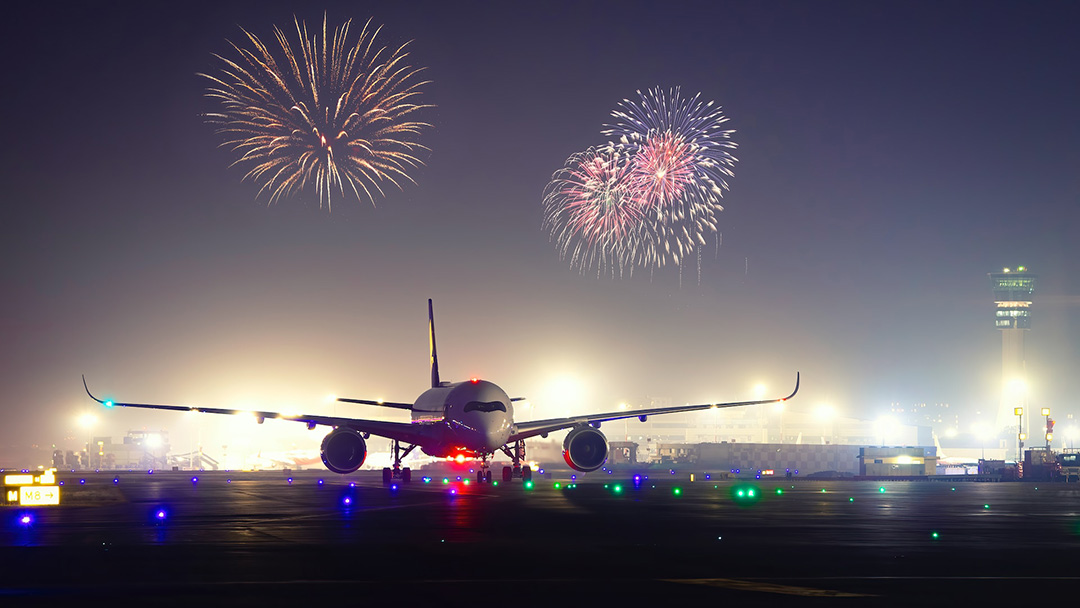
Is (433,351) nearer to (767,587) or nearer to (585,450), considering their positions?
(585,450)

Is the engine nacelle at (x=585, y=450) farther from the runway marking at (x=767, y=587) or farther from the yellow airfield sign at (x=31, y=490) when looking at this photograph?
the runway marking at (x=767, y=587)

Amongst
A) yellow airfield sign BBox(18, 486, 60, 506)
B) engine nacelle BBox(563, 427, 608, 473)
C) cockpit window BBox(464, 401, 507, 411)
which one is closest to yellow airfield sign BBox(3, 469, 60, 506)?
yellow airfield sign BBox(18, 486, 60, 506)

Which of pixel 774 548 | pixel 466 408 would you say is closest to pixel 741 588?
pixel 774 548

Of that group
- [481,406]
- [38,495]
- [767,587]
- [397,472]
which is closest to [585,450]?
[481,406]

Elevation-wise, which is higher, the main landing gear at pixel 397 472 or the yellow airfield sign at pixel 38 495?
the yellow airfield sign at pixel 38 495

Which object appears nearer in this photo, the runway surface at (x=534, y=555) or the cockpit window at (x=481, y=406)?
the runway surface at (x=534, y=555)

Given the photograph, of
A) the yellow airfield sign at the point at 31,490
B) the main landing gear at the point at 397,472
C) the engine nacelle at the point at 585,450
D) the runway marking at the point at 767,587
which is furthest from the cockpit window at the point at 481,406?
the runway marking at the point at 767,587
